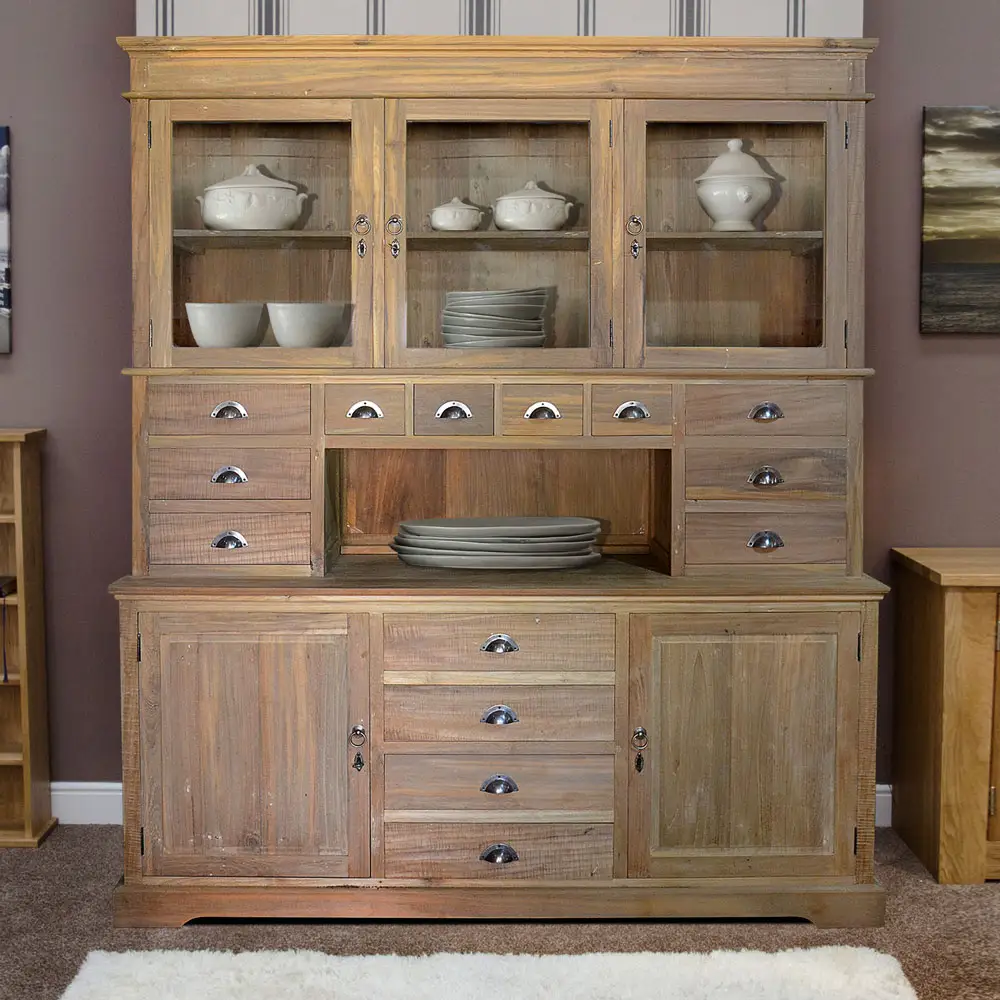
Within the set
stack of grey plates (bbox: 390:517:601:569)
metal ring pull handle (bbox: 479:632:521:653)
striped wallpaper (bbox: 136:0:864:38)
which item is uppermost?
A: striped wallpaper (bbox: 136:0:864:38)

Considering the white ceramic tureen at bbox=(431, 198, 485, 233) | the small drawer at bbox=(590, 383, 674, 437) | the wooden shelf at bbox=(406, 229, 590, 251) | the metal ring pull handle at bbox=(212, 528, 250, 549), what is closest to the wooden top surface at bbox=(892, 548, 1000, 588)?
the small drawer at bbox=(590, 383, 674, 437)

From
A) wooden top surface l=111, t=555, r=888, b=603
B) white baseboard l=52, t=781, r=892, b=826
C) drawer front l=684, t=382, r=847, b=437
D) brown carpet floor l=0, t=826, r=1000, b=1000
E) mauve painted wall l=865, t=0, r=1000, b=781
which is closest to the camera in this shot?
brown carpet floor l=0, t=826, r=1000, b=1000

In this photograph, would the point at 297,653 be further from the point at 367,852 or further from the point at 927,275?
the point at 927,275

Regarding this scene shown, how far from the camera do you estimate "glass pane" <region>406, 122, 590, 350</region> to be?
8.23ft

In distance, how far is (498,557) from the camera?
8.51 feet

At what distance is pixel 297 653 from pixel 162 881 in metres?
0.57

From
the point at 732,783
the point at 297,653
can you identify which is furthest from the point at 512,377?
the point at 732,783

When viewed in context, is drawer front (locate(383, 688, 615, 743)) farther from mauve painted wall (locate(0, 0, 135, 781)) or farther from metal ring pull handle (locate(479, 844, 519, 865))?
mauve painted wall (locate(0, 0, 135, 781))

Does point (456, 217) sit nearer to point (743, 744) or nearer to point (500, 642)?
point (500, 642)

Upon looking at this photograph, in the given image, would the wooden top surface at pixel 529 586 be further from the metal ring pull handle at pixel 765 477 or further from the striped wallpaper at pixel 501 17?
the striped wallpaper at pixel 501 17

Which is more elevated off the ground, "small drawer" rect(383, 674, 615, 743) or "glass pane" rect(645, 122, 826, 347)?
"glass pane" rect(645, 122, 826, 347)

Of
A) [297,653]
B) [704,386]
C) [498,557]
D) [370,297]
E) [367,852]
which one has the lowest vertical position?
[367,852]

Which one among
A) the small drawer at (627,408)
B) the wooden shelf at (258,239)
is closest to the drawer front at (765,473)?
the small drawer at (627,408)

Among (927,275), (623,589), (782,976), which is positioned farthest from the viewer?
(927,275)
